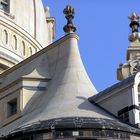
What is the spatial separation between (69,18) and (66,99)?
15.4ft

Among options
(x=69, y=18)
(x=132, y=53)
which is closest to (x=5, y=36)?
(x=132, y=53)

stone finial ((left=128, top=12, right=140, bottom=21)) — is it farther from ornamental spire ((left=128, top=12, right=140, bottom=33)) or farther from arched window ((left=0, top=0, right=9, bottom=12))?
arched window ((left=0, top=0, right=9, bottom=12))

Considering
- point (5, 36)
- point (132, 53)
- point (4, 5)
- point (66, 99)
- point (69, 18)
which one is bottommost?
point (66, 99)

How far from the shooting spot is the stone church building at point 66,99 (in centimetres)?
2884

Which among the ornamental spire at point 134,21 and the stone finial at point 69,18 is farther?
the ornamental spire at point 134,21

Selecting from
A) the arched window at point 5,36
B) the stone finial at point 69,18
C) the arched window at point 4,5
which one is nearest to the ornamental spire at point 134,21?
the stone finial at point 69,18

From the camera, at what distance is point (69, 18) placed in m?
34.8

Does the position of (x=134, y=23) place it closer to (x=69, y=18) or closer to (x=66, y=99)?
(x=69, y=18)

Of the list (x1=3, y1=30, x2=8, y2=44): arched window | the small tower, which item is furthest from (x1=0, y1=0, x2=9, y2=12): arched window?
the small tower

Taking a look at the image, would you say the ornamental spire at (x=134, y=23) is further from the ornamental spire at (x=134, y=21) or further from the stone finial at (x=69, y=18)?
the stone finial at (x=69, y=18)

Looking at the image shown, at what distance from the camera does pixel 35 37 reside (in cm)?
4594

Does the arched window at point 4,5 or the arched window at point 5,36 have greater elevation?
the arched window at point 4,5

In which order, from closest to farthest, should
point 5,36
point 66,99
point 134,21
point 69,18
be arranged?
point 66,99 → point 69,18 → point 134,21 → point 5,36

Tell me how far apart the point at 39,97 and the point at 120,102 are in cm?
370
